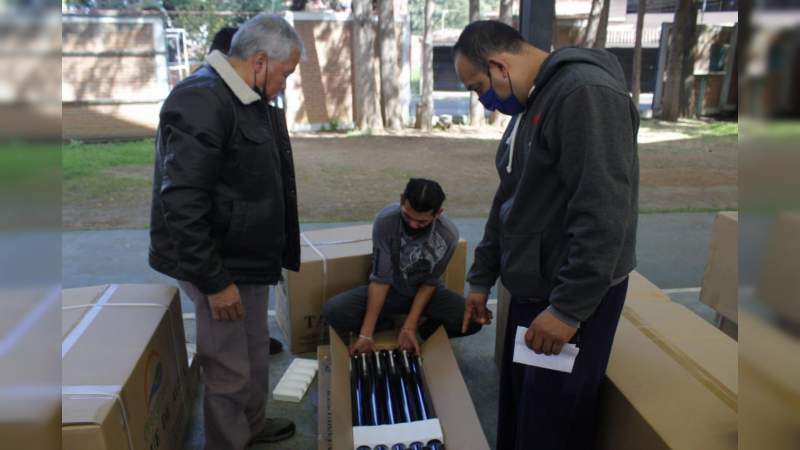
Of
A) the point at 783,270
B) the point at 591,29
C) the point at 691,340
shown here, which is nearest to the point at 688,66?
the point at 591,29

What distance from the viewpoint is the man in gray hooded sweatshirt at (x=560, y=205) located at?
120 cm

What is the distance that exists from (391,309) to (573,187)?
1.36 meters

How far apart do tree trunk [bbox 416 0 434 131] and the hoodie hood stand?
1009 cm

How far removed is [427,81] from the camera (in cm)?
1115

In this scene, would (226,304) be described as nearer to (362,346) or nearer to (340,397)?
(340,397)

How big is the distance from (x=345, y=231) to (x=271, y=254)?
1.19 m

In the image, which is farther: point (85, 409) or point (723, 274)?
point (723, 274)

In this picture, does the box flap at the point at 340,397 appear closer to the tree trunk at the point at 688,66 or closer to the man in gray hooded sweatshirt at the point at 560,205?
the man in gray hooded sweatshirt at the point at 560,205

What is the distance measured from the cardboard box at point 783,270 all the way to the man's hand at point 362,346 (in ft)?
6.76

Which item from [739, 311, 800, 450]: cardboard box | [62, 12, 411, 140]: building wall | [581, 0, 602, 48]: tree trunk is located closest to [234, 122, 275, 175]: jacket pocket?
[739, 311, 800, 450]: cardboard box

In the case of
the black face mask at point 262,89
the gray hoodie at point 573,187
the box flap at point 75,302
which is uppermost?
the black face mask at point 262,89

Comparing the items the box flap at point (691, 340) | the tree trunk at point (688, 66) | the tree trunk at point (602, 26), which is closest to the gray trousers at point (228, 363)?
the box flap at point (691, 340)

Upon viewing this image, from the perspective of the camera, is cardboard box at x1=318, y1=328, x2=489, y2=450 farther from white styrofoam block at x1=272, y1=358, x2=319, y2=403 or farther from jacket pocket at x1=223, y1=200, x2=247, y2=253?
jacket pocket at x1=223, y1=200, x2=247, y2=253

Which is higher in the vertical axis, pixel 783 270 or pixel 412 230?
pixel 783 270
